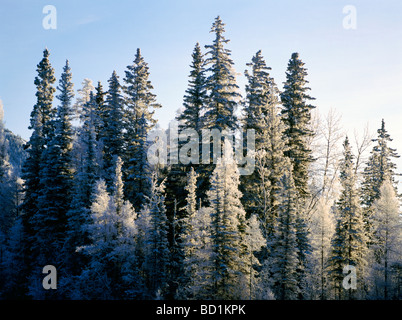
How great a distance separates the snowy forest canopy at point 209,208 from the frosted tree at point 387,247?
0.31ft

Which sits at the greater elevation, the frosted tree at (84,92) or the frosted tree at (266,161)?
the frosted tree at (84,92)

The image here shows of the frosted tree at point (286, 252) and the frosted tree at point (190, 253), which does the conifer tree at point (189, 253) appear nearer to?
the frosted tree at point (190, 253)

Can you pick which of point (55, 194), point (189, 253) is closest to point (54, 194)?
point (55, 194)

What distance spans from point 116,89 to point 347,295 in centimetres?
3821

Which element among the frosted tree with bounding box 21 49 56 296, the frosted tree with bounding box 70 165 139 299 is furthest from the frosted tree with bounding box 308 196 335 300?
the frosted tree with bounding box 21 49 56 296

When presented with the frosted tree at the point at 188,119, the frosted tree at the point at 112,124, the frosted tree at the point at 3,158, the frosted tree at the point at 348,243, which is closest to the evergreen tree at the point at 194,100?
the frosted tree at the point at 188,119

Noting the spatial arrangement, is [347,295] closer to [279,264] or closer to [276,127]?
[279,264]

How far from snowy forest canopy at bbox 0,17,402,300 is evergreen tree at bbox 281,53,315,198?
0.38ft

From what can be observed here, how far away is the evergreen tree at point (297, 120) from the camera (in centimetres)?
3052

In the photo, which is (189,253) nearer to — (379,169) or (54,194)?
(54,194)

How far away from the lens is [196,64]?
125ft

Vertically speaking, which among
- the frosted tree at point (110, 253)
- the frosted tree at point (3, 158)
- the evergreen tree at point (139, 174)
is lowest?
the frosted tree at point (110, 253)

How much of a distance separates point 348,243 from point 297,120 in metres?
13.6

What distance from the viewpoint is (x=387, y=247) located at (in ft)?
84.0
